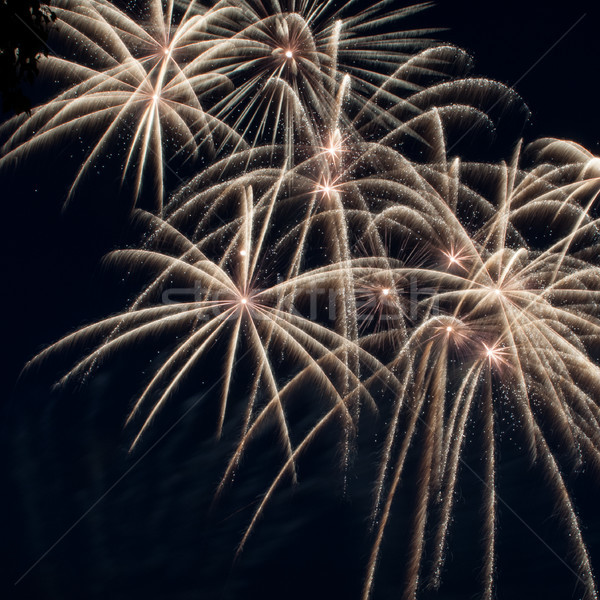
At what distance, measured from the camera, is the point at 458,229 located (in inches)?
427

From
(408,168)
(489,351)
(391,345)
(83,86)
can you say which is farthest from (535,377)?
(83,86)

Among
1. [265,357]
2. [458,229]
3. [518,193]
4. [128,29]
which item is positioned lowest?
[265,357]

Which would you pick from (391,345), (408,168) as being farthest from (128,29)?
(391,345)

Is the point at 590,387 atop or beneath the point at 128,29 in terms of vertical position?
beneath

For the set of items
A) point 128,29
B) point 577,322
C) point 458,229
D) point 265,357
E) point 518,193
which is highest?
point 128,29

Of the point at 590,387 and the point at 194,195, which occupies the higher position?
the point at 194,195

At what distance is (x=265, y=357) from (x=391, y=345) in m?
2.42

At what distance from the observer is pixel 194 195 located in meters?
11.1

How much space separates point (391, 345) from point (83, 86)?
7.46m

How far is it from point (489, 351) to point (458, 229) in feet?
7.84

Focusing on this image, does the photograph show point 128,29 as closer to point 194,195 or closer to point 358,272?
point 194,195

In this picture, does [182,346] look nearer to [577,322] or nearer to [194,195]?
[194,195]

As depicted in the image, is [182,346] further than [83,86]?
Yes

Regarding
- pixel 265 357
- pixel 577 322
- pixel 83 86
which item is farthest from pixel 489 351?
pixel 83 86
